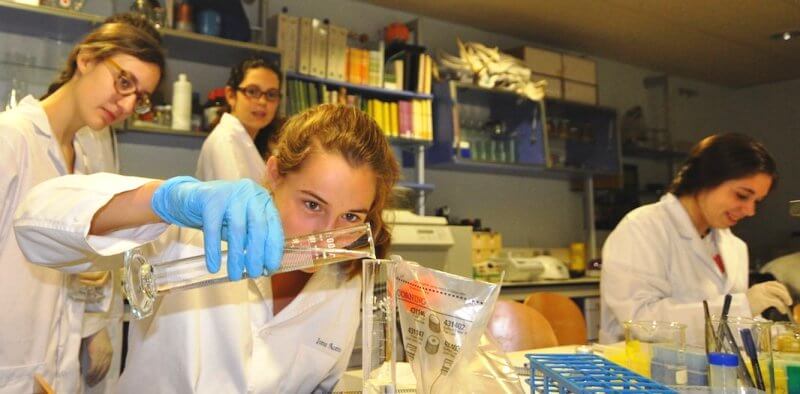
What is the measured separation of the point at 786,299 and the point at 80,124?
208cm

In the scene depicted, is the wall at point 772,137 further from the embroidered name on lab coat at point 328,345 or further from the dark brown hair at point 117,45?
the dark brown hair at point 117,45

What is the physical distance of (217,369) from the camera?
108cm

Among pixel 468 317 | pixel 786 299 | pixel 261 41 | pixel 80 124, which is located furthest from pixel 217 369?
pixel 261 41

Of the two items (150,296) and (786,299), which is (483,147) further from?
(150,296)

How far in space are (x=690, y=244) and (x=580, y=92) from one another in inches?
94.5

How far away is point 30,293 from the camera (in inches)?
55.3

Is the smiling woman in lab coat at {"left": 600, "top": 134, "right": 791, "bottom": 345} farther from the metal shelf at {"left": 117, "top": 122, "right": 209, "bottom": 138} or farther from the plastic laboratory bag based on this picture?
the metal shelf at {"left": 117, "top": 122, "right": 209, "bottom": 138}

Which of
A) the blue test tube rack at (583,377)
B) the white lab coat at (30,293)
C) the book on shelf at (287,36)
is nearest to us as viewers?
the blue test tube rack at (583,377)

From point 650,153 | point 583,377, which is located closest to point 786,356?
point 583,377

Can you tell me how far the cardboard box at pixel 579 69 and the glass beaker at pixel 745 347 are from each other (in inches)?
133

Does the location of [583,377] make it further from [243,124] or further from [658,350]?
[243,124]

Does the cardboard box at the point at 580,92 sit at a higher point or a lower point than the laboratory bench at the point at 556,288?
higher

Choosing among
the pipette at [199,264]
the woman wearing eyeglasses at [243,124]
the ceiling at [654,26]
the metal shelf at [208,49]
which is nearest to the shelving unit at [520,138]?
the ceiling at [654,26]

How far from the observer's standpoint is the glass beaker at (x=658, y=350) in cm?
93
